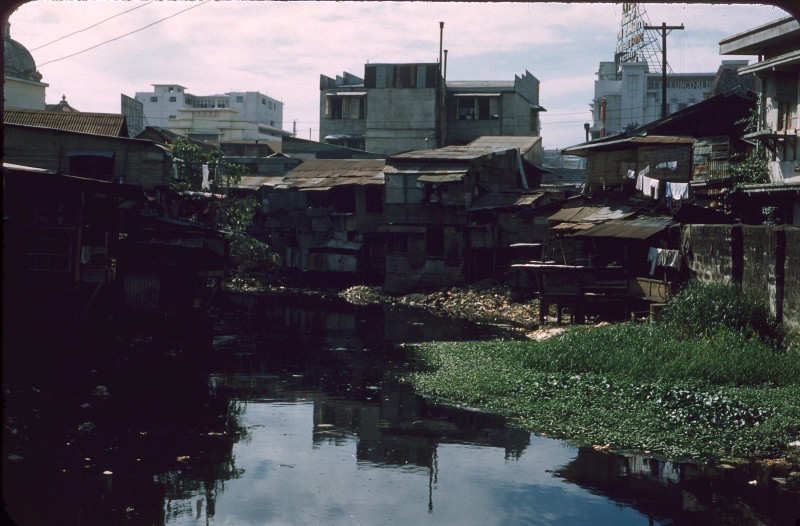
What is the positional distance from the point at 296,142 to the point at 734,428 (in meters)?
44.8

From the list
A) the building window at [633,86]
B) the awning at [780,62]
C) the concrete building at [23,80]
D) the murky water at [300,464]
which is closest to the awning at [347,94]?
the concrete building at [23,80]

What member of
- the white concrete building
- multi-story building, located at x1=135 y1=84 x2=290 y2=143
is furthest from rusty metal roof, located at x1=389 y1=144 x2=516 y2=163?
multi-story building, located at x1=135 y1=84 x2=290 y2=143

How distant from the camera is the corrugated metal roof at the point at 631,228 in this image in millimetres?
24719

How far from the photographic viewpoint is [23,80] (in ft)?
136

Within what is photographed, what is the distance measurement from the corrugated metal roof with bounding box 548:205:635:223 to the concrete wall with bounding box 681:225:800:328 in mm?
8062

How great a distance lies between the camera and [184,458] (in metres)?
11.7

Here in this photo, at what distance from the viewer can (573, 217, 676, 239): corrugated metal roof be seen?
973 inches

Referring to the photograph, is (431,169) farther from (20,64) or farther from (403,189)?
(20,64)

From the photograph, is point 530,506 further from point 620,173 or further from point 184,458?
point 620,173

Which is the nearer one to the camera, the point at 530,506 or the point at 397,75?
the point at 530,506

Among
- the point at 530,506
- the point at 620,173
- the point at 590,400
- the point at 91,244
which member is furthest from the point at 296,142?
→ the point at 530,506

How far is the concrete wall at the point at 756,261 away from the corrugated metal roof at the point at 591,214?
806 cm

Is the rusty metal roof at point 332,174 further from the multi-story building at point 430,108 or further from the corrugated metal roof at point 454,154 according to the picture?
the multi-story building at point 430,108

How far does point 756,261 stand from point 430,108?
117ft
